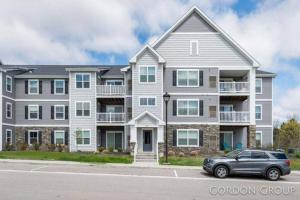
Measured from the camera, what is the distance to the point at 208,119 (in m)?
31.6

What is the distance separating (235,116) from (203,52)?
6.95m

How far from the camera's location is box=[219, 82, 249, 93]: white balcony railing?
3231 centimetres

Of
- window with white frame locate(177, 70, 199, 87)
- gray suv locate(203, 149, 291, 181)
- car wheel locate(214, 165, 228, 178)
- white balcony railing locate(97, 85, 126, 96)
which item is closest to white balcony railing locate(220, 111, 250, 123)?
window with white frame locate(177, 70, 199, 87)

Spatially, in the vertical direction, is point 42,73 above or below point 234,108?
above

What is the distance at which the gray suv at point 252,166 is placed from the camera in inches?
687

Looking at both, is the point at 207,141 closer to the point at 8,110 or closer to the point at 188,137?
the point at 188,137

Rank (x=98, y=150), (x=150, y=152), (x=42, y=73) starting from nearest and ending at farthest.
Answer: (x=150, y=152)
(x=98, y=150)
(x=42, y=73)

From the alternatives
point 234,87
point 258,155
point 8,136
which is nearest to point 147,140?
point 234,87

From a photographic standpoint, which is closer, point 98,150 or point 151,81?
point 151,81

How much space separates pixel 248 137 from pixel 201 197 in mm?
22059

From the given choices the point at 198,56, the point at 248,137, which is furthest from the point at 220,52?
the point at 248,137

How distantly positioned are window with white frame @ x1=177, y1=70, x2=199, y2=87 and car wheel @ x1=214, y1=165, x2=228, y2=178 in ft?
50.7

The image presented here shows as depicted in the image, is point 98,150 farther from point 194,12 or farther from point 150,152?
point 194,12

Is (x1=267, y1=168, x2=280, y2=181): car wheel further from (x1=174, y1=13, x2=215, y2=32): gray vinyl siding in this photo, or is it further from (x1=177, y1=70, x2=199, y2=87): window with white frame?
(x1=174, y1=13, x2=215, y2=32): gray vinyl siding
